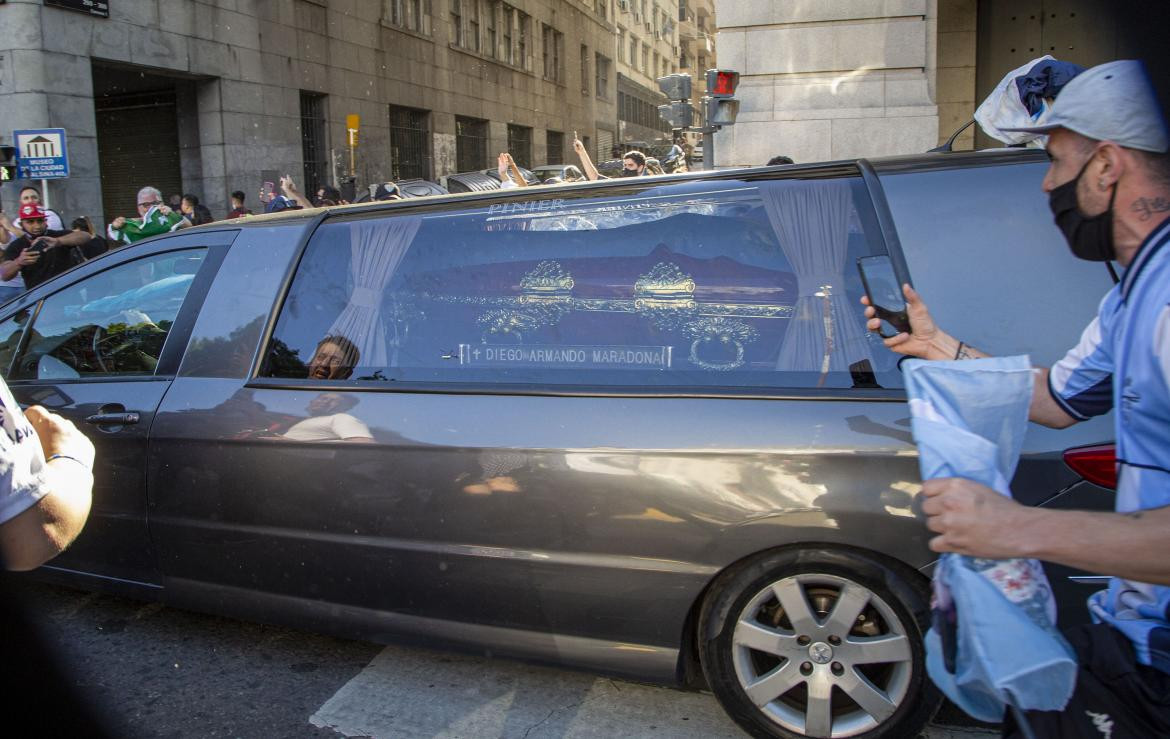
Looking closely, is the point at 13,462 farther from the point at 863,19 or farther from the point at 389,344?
the point at 863,19

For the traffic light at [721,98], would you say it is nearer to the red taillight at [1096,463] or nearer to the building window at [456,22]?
the red taillight at [1096,463]

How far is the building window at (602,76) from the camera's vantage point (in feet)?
158

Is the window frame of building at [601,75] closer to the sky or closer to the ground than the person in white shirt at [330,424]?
closer to the sky

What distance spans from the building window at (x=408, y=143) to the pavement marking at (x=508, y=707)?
25030 mm

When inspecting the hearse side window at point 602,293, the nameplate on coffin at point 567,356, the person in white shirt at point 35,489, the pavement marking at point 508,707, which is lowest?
the pavement marking at point 508,707

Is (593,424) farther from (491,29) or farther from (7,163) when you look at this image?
(491,29)

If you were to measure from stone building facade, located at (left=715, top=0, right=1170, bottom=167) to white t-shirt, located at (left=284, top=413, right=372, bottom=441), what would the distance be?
31.4 feet

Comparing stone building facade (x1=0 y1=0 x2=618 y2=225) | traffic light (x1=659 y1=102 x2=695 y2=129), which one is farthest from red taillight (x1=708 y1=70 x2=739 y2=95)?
stone building facade (x1=0 y1=0 x2=618 y2=225)

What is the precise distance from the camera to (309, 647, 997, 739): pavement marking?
2.92 metres

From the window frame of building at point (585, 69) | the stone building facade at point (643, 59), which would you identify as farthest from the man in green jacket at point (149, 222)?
the stone building facade at point (643, 59)

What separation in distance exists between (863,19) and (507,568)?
1043cm

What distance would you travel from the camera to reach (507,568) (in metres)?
2.82

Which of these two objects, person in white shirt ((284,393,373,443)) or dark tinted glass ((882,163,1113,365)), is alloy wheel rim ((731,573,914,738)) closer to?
dark tinted glass ((882,163,1113,365))

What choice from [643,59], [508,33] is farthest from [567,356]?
[643,59]
